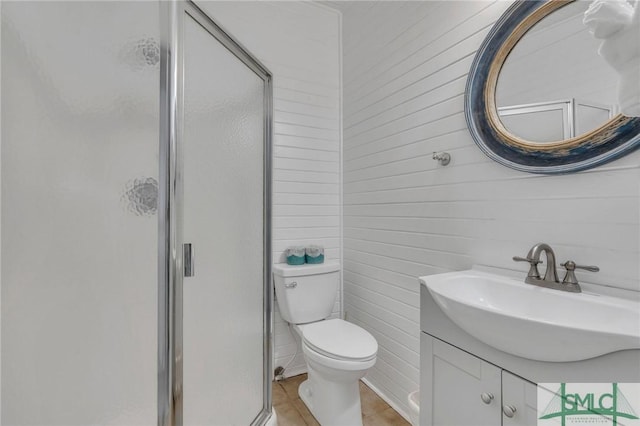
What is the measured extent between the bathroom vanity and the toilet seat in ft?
1.15

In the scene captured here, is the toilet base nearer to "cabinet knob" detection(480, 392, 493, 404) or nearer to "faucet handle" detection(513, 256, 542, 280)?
"cabinet knob" detection(480, 392, 493, 404)

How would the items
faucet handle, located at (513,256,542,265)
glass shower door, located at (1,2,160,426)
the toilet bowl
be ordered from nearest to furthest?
1. glass shower door, located at (1,2,160,426)
2. faucet handle, located at (513,256,542,265)
3. the toilet bowl

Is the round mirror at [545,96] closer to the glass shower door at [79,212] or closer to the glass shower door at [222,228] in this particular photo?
the glass shower door at [222,228]

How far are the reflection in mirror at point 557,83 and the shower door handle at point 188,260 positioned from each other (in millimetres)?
1234

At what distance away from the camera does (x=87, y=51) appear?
2.57 ft

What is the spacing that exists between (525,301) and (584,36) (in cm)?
87

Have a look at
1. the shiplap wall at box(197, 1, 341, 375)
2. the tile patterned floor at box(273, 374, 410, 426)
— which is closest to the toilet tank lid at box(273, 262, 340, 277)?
the shiplap wall at box(197, 1, 341, 375)

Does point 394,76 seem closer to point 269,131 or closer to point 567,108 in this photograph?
point 269,131

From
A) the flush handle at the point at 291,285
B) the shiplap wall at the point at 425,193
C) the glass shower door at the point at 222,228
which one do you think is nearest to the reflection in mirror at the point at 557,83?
the shiplap wall at the point at 425,193

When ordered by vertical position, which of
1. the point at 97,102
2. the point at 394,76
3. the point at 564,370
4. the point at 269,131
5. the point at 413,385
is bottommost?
the point at 413,385

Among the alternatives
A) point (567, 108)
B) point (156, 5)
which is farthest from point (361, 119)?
point (156, 5)

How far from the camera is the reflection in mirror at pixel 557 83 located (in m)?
0.90

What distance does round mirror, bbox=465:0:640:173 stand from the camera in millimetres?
879

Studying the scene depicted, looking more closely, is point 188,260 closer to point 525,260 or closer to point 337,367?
point 337,367
